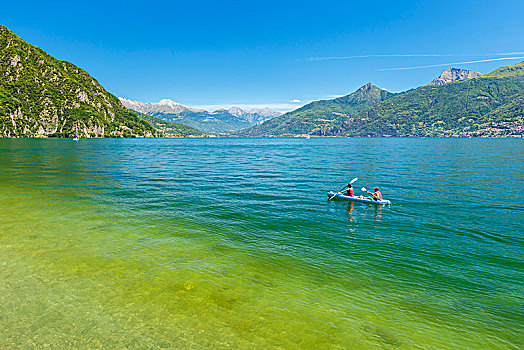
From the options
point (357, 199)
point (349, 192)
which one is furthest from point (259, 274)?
point (349, 192)

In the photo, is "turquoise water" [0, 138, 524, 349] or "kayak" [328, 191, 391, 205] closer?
"turquoise water" [0, 138, 524, 349]

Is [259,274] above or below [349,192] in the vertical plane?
below

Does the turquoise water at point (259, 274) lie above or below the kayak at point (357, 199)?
below

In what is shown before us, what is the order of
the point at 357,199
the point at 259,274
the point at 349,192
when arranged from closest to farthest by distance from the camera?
the point at 259,274 < the point at 357,199 < the point at 349,192

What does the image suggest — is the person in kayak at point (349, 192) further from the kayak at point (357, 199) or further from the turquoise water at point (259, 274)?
the turquoise water at point (259, 274)

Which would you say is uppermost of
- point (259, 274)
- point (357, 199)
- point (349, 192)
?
point (349, 192)

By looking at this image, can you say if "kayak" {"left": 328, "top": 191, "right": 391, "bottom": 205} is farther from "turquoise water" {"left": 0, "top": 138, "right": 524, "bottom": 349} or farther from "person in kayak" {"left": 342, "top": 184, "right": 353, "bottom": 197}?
"turquoise water" {"left": 0, "top": 138, "right": 524, "bottom": 349}

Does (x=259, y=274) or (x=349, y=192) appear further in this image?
(x=349, y=192)

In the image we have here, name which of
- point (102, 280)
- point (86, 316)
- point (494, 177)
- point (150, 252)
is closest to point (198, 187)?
point (150, 252)

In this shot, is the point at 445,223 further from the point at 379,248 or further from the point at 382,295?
the point at 382,295

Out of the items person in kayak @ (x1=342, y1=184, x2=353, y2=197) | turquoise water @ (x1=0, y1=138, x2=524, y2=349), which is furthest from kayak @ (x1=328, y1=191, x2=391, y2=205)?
turquoise water @ (x1=0, y1=138, x2=524, y2=349)

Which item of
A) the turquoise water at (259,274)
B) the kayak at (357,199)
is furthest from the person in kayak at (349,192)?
the turquoise water at (259,274)

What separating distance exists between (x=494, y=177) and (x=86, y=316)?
201 ft

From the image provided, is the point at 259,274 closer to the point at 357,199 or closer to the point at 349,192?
the point at 357,199
